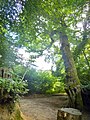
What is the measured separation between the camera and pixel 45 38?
38.2 feet

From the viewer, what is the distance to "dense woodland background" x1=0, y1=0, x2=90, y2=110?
702 centimetres

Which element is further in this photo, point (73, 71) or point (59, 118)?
point (73, 71)

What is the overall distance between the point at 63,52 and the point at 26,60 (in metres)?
3.19

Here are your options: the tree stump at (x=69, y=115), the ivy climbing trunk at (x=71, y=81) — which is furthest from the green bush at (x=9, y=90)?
the ivy climbing trunk at (x=71, y=81)

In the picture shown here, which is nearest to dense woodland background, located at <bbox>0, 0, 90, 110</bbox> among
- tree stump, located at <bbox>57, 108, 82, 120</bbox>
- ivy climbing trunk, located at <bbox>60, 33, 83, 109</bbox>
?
ivy climbing trunk, located at <bbox>60, 33, 83, 109</bbox>

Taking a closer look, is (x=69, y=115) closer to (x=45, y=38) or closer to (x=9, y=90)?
(x=9, y=90)

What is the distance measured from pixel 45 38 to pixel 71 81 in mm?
4092

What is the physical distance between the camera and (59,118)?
5.64 meters

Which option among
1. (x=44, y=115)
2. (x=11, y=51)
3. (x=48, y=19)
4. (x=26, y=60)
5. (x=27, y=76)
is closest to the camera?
(x=44, y=115)

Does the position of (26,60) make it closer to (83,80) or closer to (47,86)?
(47,86)

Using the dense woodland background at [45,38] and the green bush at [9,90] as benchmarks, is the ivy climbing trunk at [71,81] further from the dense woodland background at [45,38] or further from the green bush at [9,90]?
the green bush at [9,90]

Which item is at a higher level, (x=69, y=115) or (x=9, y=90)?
(x=9, y=90)

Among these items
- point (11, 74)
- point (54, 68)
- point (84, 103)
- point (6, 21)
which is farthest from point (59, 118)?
point (54, 68)

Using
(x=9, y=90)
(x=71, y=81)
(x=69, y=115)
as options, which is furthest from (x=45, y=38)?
(x=9, y=90)
